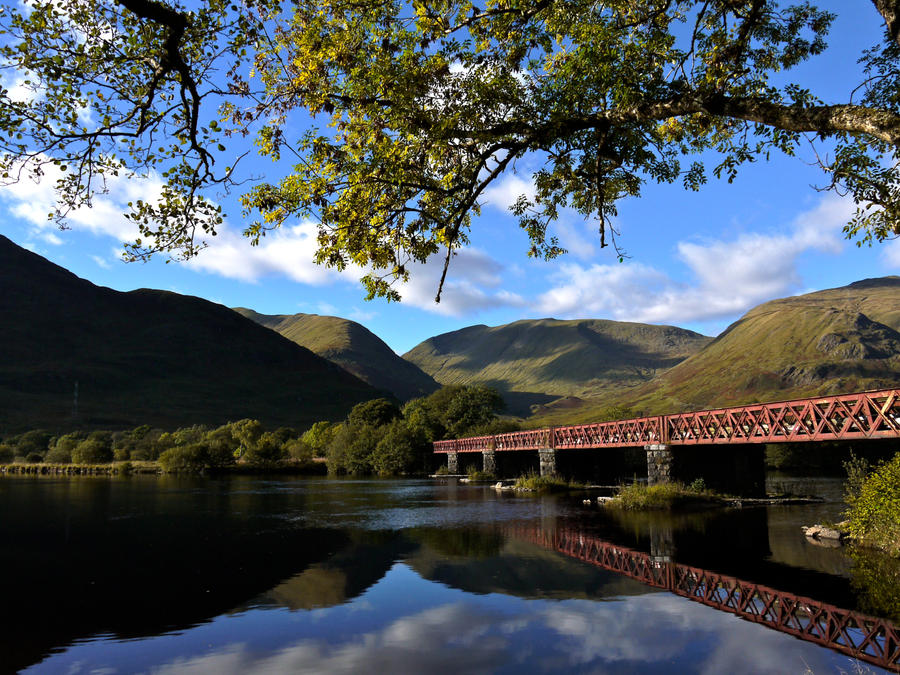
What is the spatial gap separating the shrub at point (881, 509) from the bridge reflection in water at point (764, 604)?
20.9 feet

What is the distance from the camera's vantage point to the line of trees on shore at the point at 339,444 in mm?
91500

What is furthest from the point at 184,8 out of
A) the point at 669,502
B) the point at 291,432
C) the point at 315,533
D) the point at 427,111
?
the point at 291,432

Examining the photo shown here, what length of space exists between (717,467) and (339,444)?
7115 centimetres

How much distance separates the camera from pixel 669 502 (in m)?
33.3

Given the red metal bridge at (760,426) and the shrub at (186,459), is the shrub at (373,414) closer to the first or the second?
the shrub at (186,459)

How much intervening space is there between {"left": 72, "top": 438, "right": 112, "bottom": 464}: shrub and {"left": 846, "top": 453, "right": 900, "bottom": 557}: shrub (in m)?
109

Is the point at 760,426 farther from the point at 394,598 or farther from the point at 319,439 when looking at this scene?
the point at 319,439

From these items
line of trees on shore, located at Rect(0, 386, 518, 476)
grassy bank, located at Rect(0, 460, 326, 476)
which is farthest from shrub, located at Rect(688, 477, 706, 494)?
grassy bank, located at Rect(0, 460, 326, 476)

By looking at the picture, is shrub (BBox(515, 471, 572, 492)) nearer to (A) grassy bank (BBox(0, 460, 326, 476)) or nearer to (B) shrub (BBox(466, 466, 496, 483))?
(B) shrub (BBox(466, 466, 496, 483))

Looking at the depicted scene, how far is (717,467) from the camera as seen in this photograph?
37.2 metres

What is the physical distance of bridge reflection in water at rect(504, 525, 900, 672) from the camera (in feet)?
33.1

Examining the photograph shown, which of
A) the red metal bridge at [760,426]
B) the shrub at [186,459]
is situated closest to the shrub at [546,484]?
the red metal bridge at [760,426]

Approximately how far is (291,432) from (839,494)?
381 ft

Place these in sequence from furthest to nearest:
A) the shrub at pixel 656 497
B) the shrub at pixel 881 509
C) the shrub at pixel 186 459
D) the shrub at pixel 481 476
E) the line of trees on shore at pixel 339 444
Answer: the line of trees on shore at pixel 339 444 → the shrub at pixel 186 459 → the shrub at pixel 481 476 → the shrub at pixel 656 497 → the shrub at pixel 881 509
